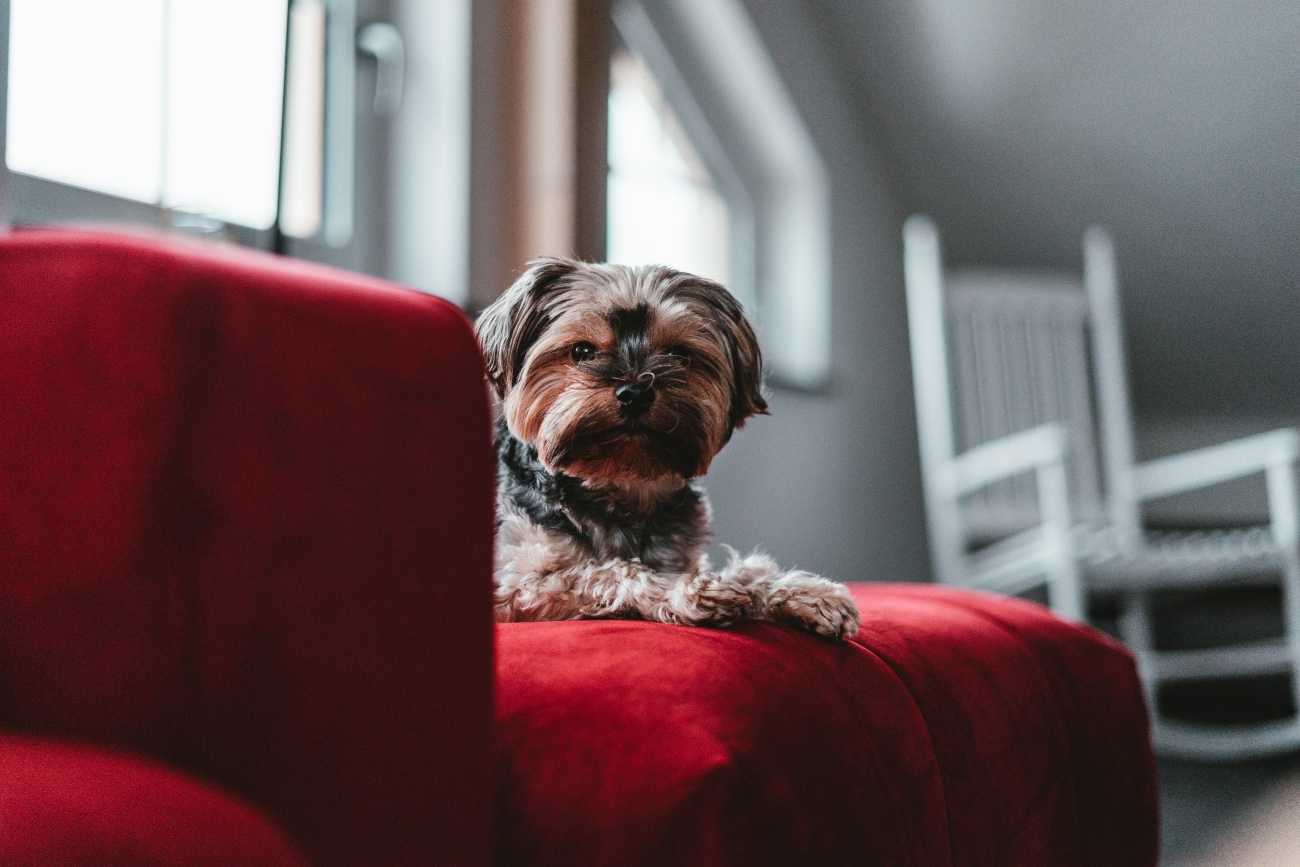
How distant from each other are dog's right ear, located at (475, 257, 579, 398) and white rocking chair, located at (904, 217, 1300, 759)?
2.08 meters

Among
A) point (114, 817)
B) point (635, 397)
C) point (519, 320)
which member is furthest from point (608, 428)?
point (114, 817)

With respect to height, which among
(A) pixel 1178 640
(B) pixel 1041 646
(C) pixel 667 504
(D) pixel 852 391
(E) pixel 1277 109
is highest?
(E) pixel 1277 109

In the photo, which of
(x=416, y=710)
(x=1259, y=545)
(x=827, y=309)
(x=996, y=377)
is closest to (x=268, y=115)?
(x=416, y=710)

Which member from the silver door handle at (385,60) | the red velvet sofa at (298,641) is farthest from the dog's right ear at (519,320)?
the silver door handle at (385,60)

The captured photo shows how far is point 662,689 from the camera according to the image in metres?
0.66

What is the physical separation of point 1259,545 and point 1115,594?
625 millimetres

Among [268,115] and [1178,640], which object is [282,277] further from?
[1178,640]

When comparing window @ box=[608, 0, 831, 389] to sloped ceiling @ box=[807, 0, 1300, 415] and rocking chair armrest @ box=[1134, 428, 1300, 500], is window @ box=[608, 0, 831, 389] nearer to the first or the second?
sloped ceiling @ box=[807, 0, 1300, 415]

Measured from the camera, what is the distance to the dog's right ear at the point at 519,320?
115 cm

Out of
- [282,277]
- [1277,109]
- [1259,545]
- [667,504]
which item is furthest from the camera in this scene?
[1277,109]

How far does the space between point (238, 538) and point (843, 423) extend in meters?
2.97

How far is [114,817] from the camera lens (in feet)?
1.34

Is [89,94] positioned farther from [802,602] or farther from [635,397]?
Answer: [802,602]

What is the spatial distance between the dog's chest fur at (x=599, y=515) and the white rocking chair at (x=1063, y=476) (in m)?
1.94
